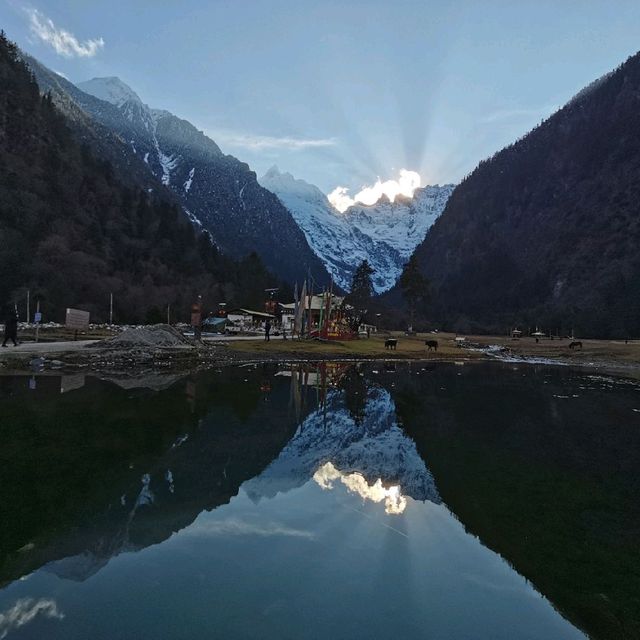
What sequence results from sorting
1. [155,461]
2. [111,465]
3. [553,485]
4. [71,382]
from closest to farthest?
[111,465] → [553,485] → [155,461] → [71,382]

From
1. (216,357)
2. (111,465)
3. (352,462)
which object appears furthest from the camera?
(216,357)

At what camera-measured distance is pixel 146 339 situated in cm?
4209

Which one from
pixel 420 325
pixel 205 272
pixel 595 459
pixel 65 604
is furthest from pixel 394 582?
pixel 420 325

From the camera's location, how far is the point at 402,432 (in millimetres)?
18469

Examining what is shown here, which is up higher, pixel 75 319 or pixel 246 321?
pixel 246 321

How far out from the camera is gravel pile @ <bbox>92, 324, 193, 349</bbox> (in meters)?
39.3

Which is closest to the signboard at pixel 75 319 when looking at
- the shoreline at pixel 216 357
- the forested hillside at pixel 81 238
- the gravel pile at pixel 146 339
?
the shoreline at pixel 216 357

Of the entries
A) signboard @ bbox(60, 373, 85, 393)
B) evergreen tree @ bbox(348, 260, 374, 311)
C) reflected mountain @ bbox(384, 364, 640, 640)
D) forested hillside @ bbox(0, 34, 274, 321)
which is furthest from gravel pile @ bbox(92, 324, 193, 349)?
evergreen tree @ bbox(348, 260, 374, 311)

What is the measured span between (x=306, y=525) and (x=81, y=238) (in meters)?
117

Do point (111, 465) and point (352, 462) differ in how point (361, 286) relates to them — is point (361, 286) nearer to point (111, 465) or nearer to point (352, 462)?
point (352, 462)

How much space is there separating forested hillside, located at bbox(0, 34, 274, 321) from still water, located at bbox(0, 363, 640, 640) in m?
66.9

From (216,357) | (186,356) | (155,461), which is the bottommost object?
(155,461)

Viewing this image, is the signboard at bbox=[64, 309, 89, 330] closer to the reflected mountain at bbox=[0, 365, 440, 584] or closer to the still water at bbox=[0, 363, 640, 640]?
the reflected mountain at bbox=[0, 365, 440, 584]

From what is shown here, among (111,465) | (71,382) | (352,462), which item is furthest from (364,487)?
(71,382)
